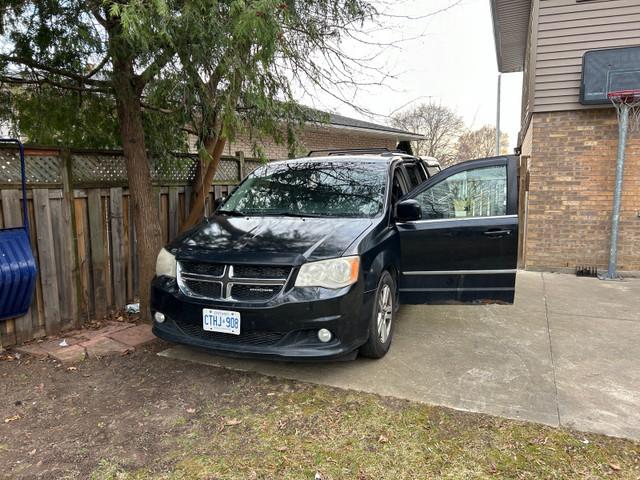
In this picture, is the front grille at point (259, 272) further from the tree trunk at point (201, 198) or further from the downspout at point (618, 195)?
the downspout at point (618, 195)

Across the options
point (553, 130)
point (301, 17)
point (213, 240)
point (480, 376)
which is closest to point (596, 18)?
point (553, 130)

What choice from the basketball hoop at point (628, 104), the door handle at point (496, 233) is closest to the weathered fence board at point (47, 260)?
the door handle at point (496, 233)

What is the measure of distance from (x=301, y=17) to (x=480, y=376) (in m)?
3.61

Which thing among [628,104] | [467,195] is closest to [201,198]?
[467,195]

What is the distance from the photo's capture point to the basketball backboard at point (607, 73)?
6203mm

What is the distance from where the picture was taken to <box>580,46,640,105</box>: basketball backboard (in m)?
6.20

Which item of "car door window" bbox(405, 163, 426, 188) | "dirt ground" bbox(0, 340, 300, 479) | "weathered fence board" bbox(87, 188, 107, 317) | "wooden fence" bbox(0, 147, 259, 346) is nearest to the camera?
"dirt ground" bbox(0, 340, 300, 479)

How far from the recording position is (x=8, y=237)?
3.72m

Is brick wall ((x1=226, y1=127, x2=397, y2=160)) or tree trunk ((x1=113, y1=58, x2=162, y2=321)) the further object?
brick wall ((x1=226, y1=127, x2=397, y2=160))

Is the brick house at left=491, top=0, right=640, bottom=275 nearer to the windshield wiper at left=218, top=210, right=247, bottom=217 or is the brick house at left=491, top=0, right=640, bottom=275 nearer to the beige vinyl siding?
the beige vinyl siding

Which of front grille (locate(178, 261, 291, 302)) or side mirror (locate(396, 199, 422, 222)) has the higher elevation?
side mirror (locate(396, 199, 422, 222))

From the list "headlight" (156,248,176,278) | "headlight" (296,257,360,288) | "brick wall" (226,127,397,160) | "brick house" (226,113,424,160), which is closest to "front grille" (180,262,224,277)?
"headlight" (156,248,176,278)

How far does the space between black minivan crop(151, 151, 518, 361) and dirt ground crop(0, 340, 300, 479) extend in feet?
1.25

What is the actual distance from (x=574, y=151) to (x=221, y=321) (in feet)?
20.4
